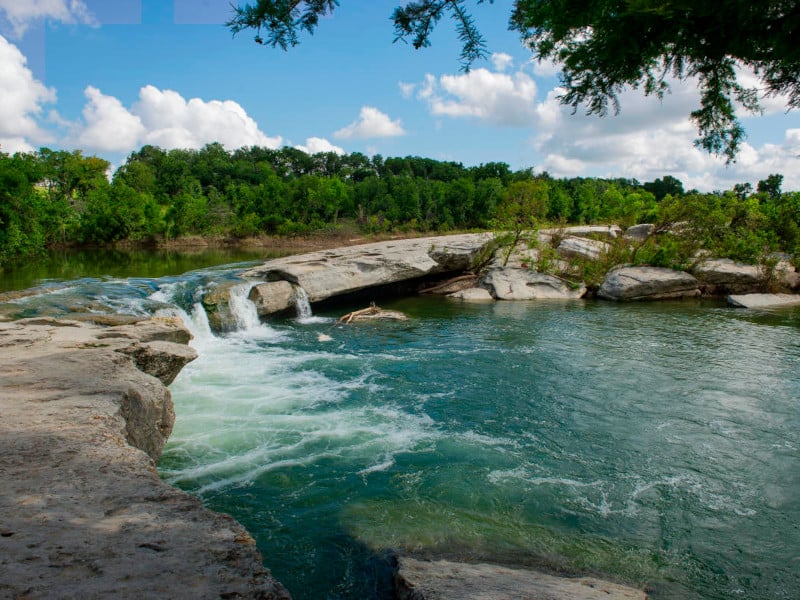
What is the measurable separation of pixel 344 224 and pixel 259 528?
52283 mm

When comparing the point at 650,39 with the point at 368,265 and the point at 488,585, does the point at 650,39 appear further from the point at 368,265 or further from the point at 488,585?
the point at 368,265

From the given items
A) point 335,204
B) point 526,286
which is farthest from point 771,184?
point 335,204

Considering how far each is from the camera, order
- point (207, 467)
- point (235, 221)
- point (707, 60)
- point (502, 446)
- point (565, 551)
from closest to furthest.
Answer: point (707, 60) → point (565, 551) → point (207, 467) → point (502, 446) → point (235, 221)

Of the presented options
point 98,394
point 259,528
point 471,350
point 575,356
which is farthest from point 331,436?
point 575,356

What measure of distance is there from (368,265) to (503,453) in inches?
482

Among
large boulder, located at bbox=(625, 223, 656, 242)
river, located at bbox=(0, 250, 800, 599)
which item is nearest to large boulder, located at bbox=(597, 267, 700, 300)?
large boulder, located at bbox=(625, 223, 656, 242)

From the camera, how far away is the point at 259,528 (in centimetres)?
509

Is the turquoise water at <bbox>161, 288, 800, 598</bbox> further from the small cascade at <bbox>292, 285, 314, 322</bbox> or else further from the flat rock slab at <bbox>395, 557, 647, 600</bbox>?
the small cascade at <bbox>292, 285, 314, 322</bbox>

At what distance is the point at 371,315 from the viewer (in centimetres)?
1636

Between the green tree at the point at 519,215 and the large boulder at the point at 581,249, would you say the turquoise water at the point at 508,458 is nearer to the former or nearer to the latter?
the large boulder at the point at 581,249

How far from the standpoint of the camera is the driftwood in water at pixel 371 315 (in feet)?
52.3

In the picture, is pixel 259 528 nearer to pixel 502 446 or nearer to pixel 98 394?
pixel 98 394

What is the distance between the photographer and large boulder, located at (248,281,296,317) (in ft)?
50.9

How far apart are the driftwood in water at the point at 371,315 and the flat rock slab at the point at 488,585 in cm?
1221
